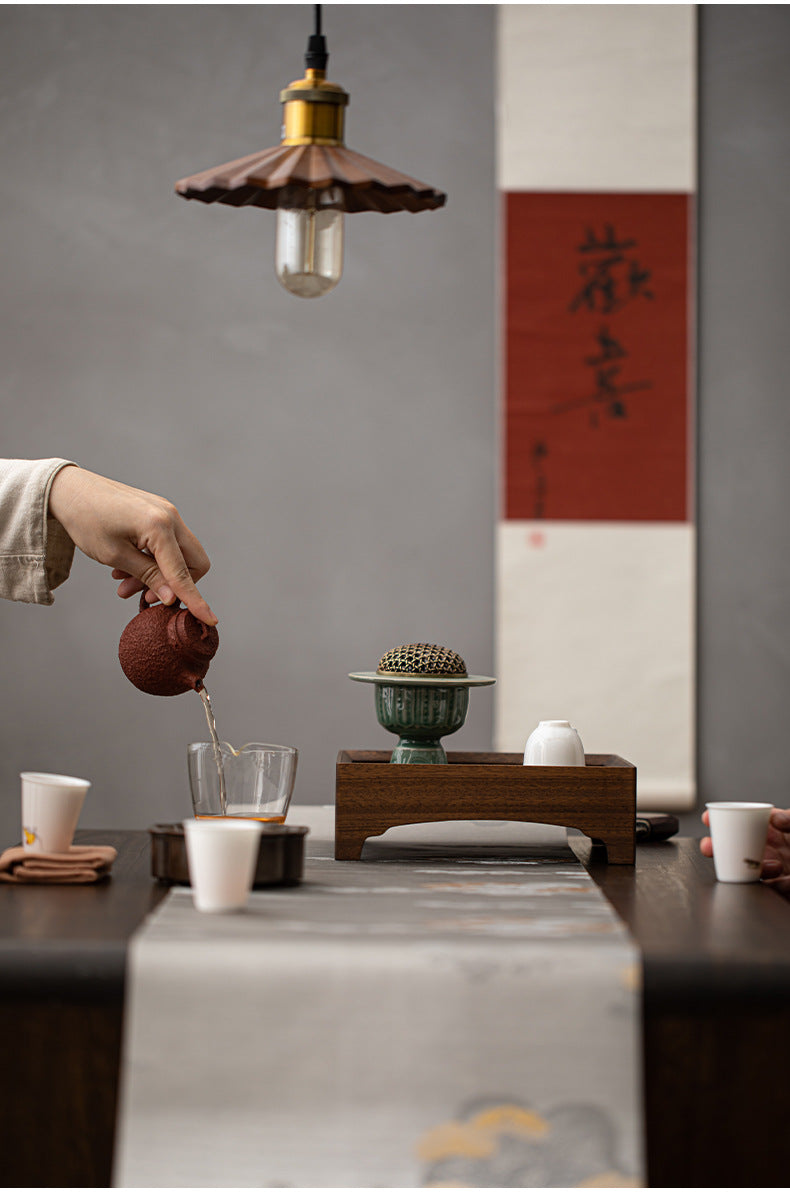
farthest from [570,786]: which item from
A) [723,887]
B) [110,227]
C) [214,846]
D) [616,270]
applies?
[110,227]

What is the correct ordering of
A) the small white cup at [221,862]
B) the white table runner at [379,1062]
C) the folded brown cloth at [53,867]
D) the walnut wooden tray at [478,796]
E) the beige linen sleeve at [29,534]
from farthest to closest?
the beige linen sleeve at [29,534]
the walnut wooden tray at [478,796]
the folded brown cloth at [53,867]
the small white cup at [221,862]
the white table runner at [379,1062]

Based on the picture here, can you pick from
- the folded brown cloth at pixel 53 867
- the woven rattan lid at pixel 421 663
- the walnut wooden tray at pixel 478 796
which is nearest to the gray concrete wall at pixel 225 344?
the woven rattan lid at pixel 421 663

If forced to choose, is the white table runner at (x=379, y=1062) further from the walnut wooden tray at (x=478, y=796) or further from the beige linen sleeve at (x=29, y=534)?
the beige linen sleeve at (x=29, y=534)

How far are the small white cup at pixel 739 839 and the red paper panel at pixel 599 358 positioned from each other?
1.81m

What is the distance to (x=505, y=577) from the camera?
309cm

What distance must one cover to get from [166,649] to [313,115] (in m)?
0.67

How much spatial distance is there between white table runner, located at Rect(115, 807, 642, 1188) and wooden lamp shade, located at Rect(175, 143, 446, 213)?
32.0 inches

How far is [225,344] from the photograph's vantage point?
309cm

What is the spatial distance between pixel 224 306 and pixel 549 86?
3.39ft

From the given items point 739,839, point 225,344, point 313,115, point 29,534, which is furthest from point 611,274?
point 739,839

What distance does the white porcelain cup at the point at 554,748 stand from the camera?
1.52 metres

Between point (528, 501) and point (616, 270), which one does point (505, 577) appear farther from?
point (616, 270)

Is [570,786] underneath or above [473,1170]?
above

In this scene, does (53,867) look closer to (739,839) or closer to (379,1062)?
(379,1062)
